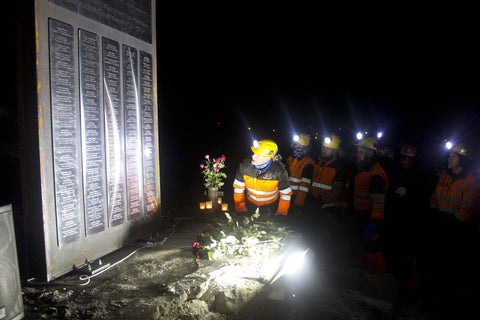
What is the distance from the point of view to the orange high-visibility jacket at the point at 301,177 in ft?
23.5

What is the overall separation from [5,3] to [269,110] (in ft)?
72.8

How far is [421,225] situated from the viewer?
256 inches

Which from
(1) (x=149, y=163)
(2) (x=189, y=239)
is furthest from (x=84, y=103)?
(2) (x=189, y=239)

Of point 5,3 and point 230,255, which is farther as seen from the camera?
point 230,255

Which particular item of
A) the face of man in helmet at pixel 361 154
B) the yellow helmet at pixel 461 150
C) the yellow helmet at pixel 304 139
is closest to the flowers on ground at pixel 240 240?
the face of man in helmet at pixel 361 154

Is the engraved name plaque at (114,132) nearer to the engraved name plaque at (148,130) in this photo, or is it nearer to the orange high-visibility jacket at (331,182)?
the engraved name plaque at (148,130)

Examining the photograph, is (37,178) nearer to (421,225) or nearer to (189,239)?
(189,239)

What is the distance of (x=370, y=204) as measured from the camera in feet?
20.4

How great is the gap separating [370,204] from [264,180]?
90.9 inches

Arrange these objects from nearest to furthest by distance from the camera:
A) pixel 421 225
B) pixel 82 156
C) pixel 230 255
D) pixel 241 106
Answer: pixel 82 156 → pixel 230 255 → pixel 421 225 → pixel 241 106

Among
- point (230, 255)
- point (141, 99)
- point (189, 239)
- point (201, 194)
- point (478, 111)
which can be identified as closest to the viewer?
point (230, 255)

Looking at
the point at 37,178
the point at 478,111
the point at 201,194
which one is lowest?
the point at 201,194

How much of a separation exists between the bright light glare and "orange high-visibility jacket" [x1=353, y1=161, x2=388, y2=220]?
7.41 feet

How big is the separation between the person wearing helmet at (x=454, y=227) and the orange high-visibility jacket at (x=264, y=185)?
9.25 ft
